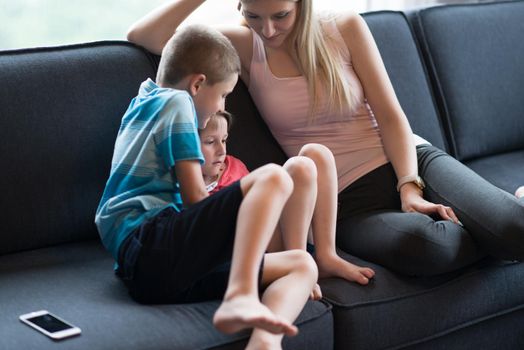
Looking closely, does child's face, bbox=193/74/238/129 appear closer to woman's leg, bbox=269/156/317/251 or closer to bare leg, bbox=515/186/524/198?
woman's leg, bbox=269/156/317/251

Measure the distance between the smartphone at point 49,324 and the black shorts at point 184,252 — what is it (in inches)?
7.7

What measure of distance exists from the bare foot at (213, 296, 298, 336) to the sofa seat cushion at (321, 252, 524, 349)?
41 centimetres

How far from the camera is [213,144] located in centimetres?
223

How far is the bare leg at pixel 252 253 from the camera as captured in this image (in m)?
1.69

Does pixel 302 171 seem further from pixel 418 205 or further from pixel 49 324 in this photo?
pixel 49 324

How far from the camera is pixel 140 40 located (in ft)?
8.17

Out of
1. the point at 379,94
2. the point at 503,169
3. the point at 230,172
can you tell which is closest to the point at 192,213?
the point at 230,172

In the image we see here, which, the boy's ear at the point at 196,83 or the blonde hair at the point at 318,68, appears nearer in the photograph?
the boy's ear at the point at 196,83

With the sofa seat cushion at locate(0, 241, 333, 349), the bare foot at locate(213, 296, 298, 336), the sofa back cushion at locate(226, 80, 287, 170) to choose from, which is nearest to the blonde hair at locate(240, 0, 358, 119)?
the sofa back cushion at locate(226, 80, 287, 170)

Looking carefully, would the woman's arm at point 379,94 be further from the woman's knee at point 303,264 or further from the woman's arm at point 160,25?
the woman's knee at point 303,264

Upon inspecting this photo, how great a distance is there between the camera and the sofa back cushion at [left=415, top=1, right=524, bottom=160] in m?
3.03

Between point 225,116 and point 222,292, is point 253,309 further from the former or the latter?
point 225,116

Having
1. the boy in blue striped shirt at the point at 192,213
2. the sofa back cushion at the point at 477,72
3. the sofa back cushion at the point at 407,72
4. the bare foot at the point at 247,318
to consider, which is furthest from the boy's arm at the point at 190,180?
the sofa back cushion at the point at 477,72

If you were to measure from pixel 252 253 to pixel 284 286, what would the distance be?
0.22 meters
